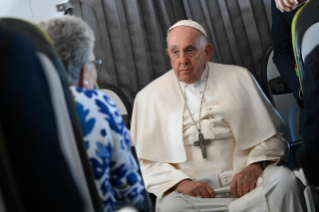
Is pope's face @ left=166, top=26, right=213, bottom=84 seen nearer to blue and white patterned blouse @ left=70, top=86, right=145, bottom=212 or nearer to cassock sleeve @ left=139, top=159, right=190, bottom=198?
cassock sleeve @ left=139, top=159, right=190, bottom=198

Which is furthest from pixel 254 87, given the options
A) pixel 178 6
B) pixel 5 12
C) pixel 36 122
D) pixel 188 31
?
pixel 36 122

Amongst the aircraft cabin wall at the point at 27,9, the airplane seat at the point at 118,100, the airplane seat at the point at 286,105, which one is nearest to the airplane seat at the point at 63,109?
the aircraft cabin wall at the point at 27,9

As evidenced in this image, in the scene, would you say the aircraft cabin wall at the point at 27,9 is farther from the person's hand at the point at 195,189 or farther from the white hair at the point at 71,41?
the person's hand at the point at 195,189

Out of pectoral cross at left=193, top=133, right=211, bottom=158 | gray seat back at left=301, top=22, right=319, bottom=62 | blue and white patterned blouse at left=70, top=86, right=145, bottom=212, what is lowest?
pectoral cross at left=193, top=133, right=211, bottom=158

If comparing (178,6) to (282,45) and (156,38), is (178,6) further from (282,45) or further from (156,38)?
(282,45)

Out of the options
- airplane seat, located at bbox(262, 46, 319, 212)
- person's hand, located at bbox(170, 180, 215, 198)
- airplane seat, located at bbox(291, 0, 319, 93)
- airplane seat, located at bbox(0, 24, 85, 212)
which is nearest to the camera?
airplane seat, located at bbox(0, 24, 85, 212)

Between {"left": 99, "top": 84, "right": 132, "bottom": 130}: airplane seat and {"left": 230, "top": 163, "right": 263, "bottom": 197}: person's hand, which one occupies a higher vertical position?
{"left": 99, "top": 84, "right": 132, "bottom": 130}: airplane seat

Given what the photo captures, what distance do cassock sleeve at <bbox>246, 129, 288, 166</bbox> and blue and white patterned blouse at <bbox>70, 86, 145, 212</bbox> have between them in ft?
4.67

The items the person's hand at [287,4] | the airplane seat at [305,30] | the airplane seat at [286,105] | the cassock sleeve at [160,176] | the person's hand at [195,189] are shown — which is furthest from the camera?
the airplane seat at [286,105]

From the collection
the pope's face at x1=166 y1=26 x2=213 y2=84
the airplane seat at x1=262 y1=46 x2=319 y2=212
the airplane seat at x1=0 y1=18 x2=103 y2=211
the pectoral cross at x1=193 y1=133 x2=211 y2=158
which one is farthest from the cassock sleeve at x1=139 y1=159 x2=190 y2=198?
the airplane seat at x1=0 y1=18 x2=103 y2=211

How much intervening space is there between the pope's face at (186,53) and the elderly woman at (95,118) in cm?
A: 152

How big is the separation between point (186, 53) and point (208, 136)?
1.81 feet

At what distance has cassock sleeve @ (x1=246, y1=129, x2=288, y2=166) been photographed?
207 cm

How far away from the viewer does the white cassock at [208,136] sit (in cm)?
206
